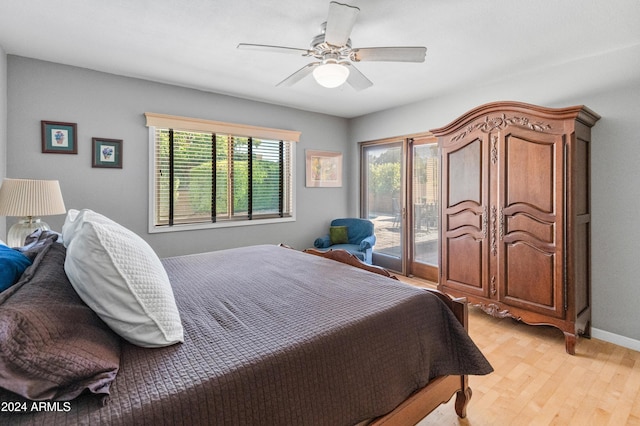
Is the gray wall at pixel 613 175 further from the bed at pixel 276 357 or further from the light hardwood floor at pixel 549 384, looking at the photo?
the bed at pixel 276 357

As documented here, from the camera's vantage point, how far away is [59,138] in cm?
296

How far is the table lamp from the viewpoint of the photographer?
2.29 m

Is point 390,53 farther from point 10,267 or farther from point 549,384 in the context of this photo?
point 549,384

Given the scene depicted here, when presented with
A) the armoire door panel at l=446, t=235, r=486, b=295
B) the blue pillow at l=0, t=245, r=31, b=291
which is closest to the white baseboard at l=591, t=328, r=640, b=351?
the armoire door panel at l=446, t=235, r=486, b=295

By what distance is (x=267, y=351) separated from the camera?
1.09m

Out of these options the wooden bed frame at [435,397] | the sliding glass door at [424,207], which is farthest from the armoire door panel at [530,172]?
the wooden bed frame at [435,397]

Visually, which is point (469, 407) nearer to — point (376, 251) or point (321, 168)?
point (376, 251)

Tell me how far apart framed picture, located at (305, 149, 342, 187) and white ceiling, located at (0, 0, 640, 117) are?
1565 millimetres

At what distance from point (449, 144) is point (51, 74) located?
381 cm

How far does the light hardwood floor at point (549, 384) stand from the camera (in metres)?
1.81

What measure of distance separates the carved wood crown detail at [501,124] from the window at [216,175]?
2264 mm

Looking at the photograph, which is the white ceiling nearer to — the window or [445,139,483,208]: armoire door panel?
the window

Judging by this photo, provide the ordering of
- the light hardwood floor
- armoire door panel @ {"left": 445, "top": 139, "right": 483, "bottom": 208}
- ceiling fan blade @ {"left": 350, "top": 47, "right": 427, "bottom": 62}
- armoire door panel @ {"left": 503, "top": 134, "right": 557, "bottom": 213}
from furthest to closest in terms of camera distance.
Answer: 1. armoire door panel @ {"left": 445, "top": 139, "right": 483, "bottom": 208}
2. armoire door panel @ {"left": 503, "top": 134, "right": 557, "bottom": 213}
3. ceiling fan blade @ {"left": 350, "top": 47, "right": 427, "bottom": 62}
4. the light hardwood floor

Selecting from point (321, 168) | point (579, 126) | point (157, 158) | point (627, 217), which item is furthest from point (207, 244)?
point (627, 217)
